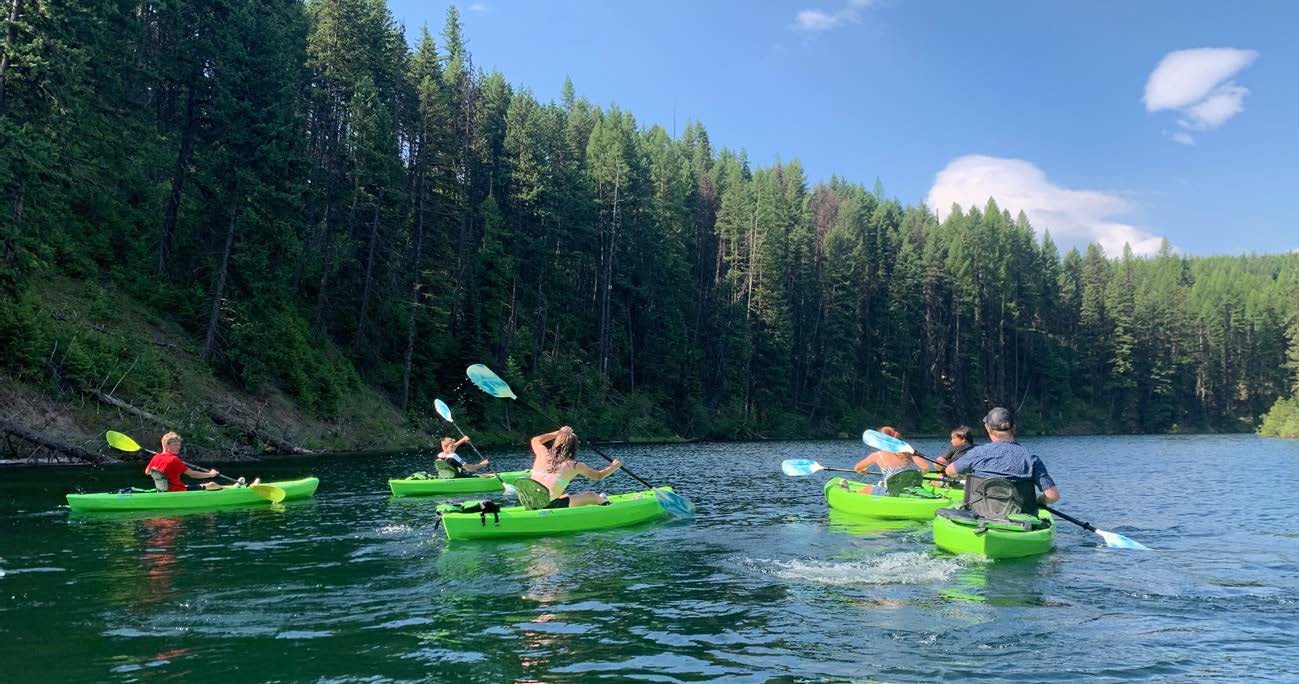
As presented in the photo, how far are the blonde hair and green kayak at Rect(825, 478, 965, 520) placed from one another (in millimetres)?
5638

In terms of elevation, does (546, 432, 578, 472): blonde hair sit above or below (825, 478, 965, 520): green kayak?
above

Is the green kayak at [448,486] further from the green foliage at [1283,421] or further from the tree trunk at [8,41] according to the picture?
the green foliage at [1283,421]

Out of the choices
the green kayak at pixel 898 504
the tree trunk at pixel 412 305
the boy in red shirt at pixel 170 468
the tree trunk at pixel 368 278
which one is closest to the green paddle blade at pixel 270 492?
the boy in red shirt at pixel 170 468

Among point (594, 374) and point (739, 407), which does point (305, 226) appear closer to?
point (594, 374)

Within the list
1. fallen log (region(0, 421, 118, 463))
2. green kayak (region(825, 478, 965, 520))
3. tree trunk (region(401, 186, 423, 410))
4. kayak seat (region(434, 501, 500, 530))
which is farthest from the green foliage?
fallen log (region(0, 421, 118, 463))

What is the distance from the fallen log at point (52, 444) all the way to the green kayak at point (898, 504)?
19575 mm

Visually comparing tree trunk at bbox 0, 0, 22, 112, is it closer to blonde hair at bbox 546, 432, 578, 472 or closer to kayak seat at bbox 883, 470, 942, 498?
blonde hair at bbox 546, 432, 578, 472

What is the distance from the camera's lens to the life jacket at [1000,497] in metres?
10.9

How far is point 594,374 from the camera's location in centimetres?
4969

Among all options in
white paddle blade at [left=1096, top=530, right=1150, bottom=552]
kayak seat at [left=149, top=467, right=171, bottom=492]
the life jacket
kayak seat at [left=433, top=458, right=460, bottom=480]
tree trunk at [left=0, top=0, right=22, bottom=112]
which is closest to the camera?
the life jacket

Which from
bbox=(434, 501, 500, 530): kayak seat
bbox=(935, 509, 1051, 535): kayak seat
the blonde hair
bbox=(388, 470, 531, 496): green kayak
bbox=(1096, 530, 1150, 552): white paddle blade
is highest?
the blonde hair

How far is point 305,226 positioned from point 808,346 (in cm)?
4060

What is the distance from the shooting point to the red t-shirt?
1527cm

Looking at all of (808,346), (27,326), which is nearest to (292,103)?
(27,326)
